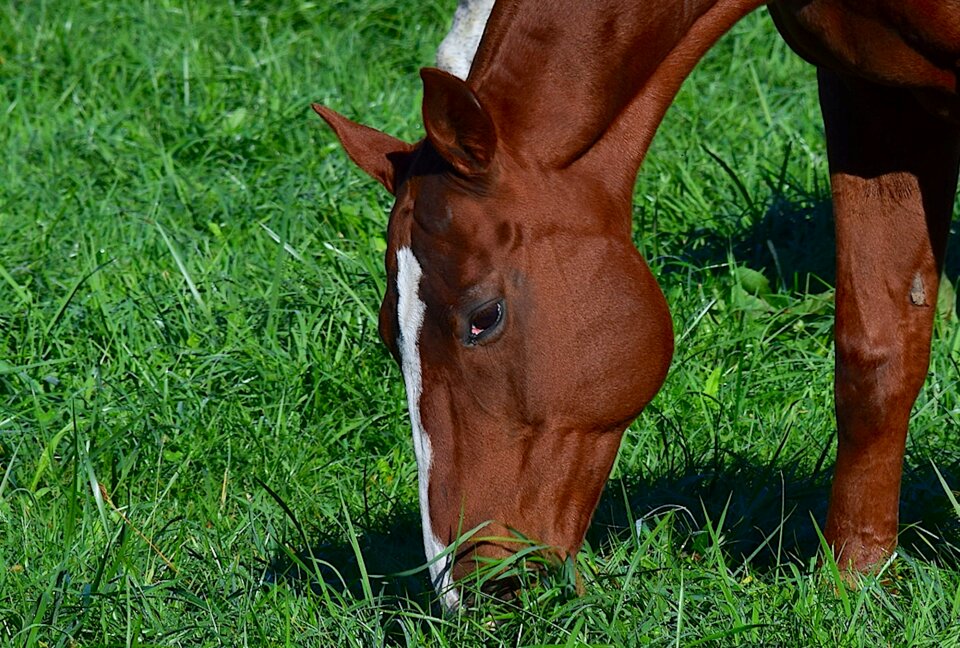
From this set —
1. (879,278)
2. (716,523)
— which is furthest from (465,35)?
(716,523)

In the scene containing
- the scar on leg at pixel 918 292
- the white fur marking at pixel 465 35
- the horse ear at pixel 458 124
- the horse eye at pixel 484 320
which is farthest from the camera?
the white fur marking at pixel 465 35

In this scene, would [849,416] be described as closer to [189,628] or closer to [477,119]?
[477,119]

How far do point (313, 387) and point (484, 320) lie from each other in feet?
4.71

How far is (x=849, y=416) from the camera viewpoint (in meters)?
3.22

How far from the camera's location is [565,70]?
2551 millimetres

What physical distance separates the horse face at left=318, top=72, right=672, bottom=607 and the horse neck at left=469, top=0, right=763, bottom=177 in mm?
57

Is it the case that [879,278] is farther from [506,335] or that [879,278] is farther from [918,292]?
[506,335]

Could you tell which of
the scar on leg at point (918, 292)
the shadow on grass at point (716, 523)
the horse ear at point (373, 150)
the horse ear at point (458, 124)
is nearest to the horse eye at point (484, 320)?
the horse ear at point (458, 124)

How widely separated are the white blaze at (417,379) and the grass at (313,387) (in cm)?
7

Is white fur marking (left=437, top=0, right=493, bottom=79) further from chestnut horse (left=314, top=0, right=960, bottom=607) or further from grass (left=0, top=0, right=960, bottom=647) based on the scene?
chestnut horse (left=314, top=0, right=960, bottom=607)

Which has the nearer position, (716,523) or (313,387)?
(716,523)

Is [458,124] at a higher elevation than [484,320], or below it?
higher

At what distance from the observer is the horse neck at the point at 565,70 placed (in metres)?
2.55

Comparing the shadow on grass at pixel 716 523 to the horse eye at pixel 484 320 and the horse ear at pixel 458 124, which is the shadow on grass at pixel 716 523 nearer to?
the horse eye at pixel 484 320
